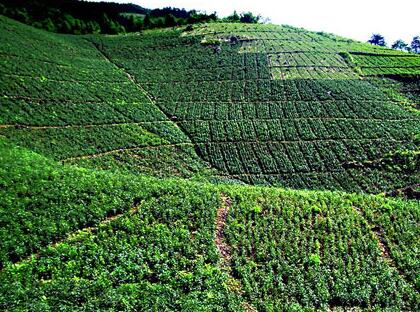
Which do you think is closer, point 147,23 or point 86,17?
point 86,17

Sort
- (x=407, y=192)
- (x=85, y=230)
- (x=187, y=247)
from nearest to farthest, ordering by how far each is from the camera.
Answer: (x=187, y=247) → (x=85, y=230) → (x=407, y=192)

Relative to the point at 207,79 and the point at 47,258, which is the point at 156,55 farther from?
the point at 47,258

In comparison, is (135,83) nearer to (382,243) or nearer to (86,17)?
(86,17)

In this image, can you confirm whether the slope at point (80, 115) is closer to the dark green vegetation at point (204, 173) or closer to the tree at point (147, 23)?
the dark green vegetation at point (204, 173)

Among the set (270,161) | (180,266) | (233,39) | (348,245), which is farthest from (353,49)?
(180,266)

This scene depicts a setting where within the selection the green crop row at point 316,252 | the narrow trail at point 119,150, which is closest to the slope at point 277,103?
the narrow trail at point 119,150

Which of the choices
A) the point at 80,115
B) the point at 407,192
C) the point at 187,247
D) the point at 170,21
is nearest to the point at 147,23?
the point at 170,21
